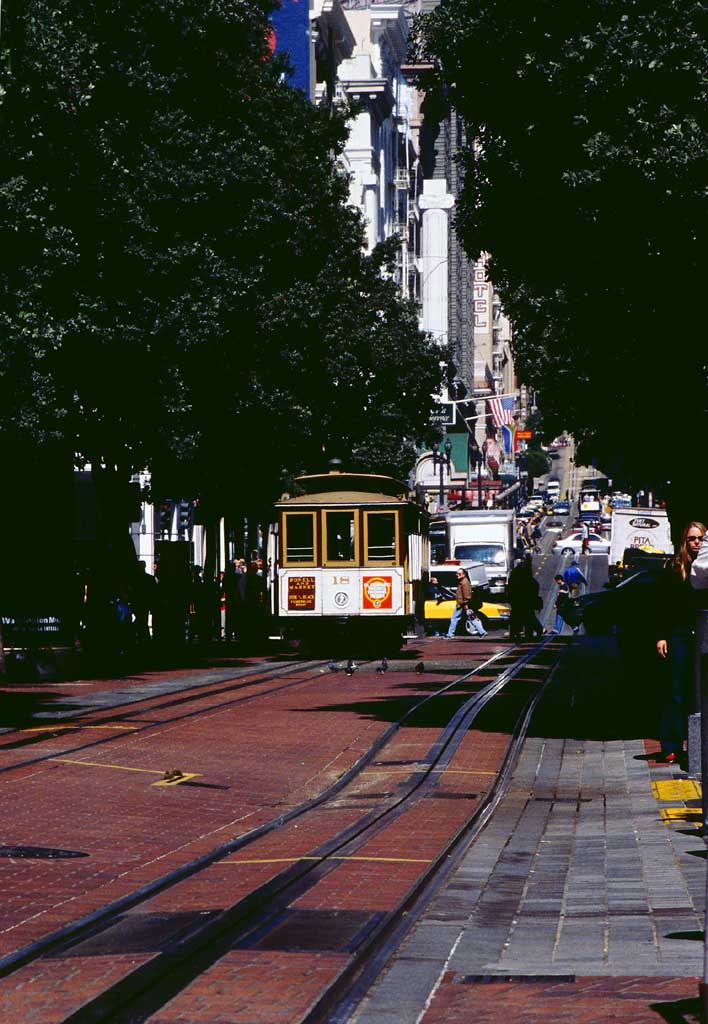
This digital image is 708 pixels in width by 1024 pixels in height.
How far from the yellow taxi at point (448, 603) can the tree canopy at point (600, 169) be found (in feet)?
73.2

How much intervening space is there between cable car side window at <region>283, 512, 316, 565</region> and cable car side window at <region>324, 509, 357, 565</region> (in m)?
0.28

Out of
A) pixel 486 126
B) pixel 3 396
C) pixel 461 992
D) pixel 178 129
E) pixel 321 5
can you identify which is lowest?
pixel 461 992

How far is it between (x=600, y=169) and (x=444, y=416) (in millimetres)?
63682

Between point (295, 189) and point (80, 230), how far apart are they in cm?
1228

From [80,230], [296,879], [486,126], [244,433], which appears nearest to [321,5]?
[244,433]

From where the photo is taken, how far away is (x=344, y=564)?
33.2 meters

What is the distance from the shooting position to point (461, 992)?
6.42 m

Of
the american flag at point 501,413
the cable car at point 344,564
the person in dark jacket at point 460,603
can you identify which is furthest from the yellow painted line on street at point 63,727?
the american flag at point 501,413

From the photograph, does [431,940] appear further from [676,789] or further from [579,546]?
[579,546]

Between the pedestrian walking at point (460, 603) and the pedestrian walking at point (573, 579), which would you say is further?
the pedestrian walking at point (573, 579)

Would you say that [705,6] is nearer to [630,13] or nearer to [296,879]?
[630,13]

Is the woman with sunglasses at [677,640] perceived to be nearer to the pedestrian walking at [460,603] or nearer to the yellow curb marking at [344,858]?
the yellow curb marking at [344,858]

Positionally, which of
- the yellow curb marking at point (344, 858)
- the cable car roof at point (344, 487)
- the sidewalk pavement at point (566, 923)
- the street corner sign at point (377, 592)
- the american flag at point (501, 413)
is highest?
the american flag at point (501, 413)

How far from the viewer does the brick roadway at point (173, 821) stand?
26.0ft
